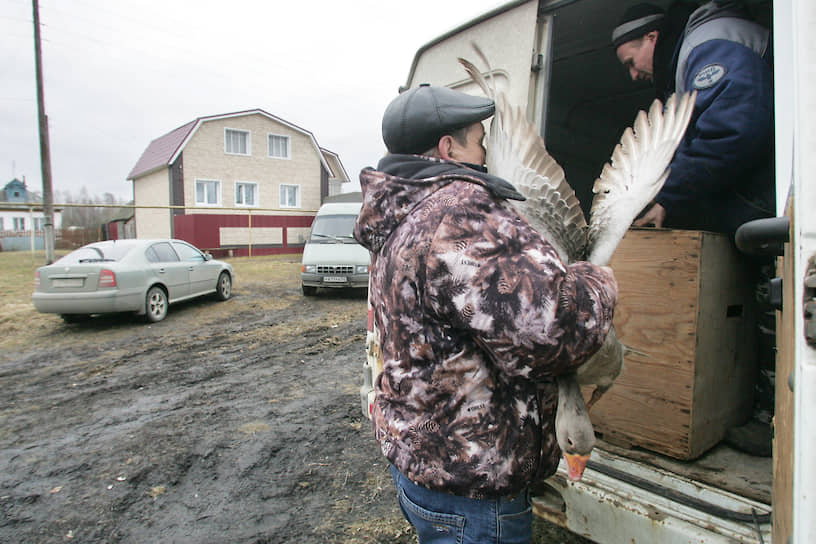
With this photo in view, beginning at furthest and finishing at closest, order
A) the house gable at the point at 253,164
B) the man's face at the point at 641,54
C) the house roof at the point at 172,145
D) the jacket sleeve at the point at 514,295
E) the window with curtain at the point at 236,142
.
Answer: the window with curtain at the point at 236,142 → the house gable at the point at 253,164 → the house roof at the point at 172,145 → the man's face at the point at 641,54 → the jacket sleeve at the point at 514,295

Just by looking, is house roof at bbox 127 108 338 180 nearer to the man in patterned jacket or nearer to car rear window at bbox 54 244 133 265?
car rear window at bbox 54 244 133 265

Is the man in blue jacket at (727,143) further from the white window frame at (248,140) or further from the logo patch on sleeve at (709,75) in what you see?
the white window frame at (248,140)

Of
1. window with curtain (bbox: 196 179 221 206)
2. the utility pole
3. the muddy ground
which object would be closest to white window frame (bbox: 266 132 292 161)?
window with curtain (bbox: 196 179 221 206)

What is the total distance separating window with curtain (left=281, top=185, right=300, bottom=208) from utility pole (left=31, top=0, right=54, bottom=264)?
37.2 feet

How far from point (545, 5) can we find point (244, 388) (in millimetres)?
4695

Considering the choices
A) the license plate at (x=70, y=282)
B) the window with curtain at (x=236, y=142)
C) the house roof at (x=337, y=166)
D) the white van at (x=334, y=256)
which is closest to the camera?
the license plate at (x=70, y=282)

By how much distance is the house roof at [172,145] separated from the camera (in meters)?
22.3

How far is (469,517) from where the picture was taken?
131 cm

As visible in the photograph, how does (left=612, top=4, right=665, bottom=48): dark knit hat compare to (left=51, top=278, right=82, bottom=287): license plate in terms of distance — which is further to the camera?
(left=51, top=278, right=82, bottom=287): license plate

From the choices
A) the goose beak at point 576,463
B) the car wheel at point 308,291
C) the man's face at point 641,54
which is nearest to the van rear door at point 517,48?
the man's face at point 641,54

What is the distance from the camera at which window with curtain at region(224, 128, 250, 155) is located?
23.8 meters

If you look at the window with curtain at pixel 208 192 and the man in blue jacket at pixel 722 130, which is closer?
the man in blue jacket at pixel 722 130

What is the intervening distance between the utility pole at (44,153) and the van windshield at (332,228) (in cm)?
939

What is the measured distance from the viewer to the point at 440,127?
139 centimetres
